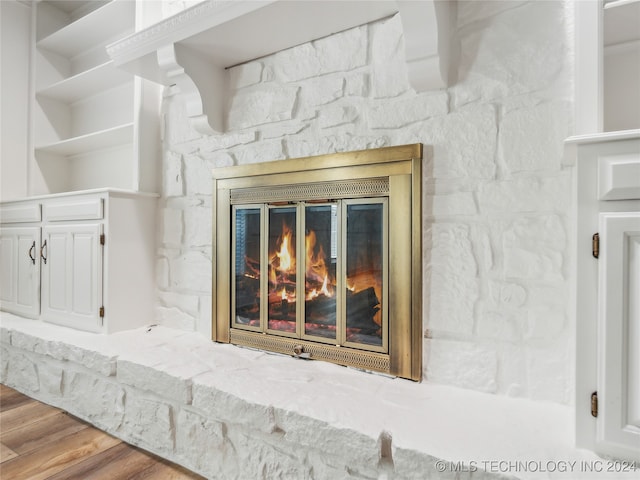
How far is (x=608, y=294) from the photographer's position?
2.86 feet

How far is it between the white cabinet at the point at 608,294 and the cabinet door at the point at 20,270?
2.56 m

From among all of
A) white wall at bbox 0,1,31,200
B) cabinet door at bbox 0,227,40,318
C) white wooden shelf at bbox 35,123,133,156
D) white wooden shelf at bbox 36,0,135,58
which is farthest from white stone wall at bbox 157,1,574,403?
white wall at bbox 0,1,31,200

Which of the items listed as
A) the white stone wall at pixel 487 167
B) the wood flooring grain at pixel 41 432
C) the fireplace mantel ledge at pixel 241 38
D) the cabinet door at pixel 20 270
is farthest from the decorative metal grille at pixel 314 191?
the cabinet door at pixel 20 270

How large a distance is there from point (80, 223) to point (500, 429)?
6.77 ft

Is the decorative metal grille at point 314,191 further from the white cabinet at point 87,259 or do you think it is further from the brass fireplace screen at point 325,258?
the white cabinet at point 87,259

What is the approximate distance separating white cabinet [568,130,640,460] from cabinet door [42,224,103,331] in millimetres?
1984

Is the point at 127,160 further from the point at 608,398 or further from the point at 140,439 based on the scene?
the point at 608,398

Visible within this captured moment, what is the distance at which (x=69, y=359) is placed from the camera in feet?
5.66

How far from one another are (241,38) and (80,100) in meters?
1.77

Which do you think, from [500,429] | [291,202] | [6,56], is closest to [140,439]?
[291,202]

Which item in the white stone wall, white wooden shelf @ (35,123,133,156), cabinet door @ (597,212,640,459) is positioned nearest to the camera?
cabinet door @ (597,212,640,459)

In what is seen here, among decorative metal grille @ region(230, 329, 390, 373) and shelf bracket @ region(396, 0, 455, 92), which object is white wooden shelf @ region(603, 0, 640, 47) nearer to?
shelf bracket @ region(396, 0, 455, 92)

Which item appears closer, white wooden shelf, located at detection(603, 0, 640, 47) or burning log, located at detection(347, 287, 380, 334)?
white wooden shelf, located at detection(603, 0, 640, 47)

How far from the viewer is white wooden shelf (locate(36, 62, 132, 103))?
2.25 meters
